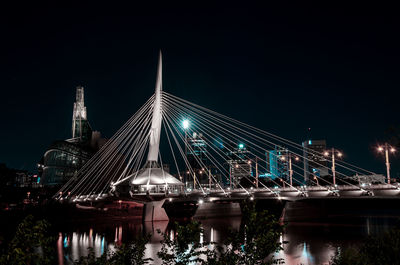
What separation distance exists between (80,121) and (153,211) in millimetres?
85646

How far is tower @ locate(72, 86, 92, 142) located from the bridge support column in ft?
267

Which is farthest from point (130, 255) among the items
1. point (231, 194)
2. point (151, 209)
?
point (151, 209)

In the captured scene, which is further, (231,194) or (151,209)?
(151,209)

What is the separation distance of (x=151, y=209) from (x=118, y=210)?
7466mm

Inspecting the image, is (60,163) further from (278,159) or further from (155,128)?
(155,128)

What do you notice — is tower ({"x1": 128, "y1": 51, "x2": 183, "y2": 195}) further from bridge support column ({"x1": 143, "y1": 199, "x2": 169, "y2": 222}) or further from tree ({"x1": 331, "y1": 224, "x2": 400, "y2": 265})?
tree ({"x1": 331, "y1": 224, "x2": 400, "y2": 265})

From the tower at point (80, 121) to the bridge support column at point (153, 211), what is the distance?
267 feet

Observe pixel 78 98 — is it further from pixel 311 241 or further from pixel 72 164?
pixel 311 241

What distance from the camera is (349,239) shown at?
119ft

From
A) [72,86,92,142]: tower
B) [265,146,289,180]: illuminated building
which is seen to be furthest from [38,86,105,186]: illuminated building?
[265,146,289,180]: illuminated building

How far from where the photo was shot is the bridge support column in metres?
57.9

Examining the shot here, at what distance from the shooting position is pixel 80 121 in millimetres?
133500

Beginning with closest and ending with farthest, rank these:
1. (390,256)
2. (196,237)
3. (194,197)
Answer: (196,237) → (390,256) → (194,197)

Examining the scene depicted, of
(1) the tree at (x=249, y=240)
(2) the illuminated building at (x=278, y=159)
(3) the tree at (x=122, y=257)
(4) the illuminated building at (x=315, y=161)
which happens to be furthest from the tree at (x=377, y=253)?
(4) the illuminated building at (x=315, y=161)
